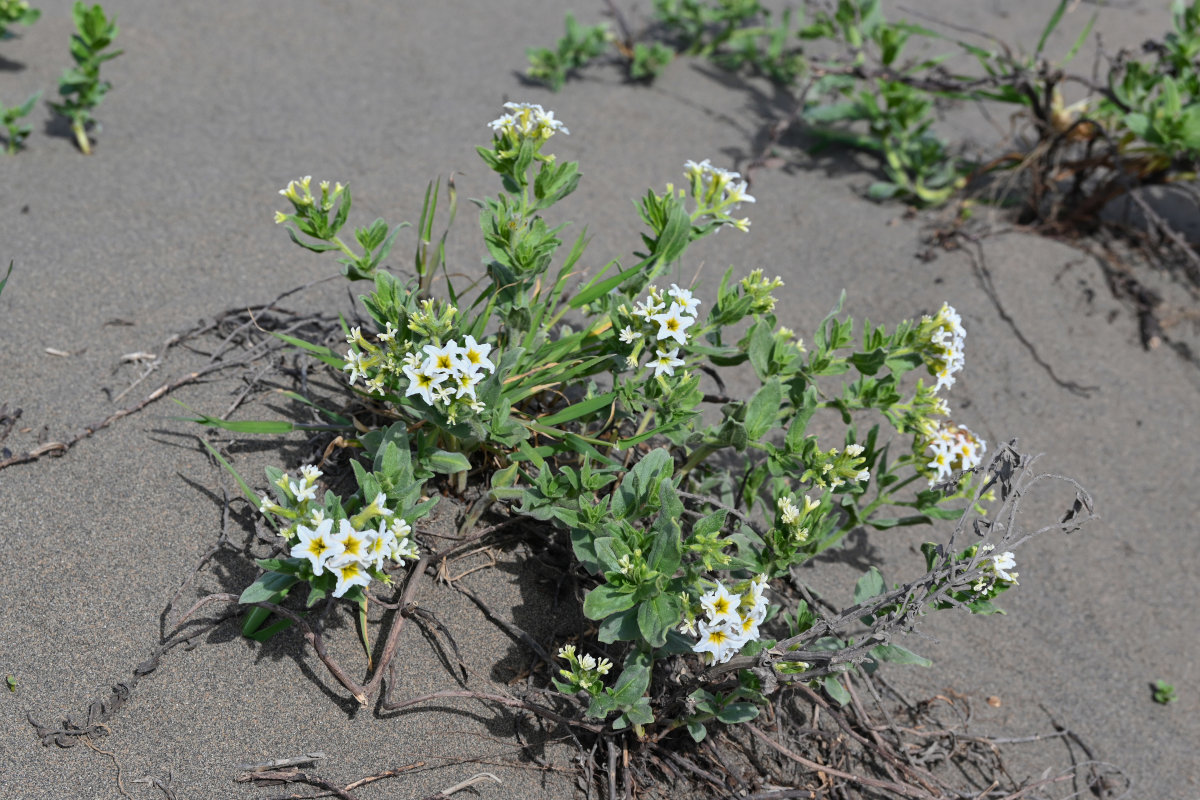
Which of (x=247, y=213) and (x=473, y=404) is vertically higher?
(x=473, y=404)

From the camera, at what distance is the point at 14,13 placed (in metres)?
3.58

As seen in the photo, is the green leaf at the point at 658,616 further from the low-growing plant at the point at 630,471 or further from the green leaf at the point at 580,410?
the green leaf at the point at 580,410

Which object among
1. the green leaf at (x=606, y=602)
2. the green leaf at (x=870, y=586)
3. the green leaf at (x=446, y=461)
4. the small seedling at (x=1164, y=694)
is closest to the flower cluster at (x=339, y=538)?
the green leaf at (x=446, y=461)

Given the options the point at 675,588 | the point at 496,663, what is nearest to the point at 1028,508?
the point at 675,588

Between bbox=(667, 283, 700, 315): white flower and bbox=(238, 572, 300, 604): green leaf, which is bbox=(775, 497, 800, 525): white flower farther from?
bbox=(238, 572, 300, 604): green leaf

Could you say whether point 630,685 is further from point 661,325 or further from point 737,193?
point 737,193

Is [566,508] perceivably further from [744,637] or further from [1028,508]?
[1028,508]

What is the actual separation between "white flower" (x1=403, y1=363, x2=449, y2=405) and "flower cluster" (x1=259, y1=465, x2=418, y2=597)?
211mm

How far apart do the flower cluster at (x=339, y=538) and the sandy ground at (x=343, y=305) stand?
432 mm

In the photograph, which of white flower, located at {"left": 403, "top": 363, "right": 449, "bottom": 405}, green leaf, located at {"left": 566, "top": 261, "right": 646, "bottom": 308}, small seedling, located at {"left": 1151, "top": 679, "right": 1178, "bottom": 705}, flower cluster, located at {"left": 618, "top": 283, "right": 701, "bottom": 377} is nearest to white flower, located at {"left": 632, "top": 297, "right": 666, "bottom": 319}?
flower cluster, located at {"left": 618, "top": 283, "right": 701, "bottom": 377}

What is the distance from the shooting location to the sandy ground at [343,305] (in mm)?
1935

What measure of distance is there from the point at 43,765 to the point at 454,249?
2.02 m

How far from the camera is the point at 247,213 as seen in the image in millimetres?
3189

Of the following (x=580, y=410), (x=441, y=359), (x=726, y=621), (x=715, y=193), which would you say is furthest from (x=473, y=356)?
(x=715, y=193)
